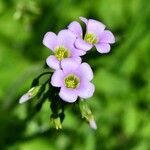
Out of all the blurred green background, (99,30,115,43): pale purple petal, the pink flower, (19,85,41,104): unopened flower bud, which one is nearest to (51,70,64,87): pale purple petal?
the pink flower

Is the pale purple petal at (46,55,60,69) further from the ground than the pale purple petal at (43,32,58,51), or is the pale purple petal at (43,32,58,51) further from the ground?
the pale purple petal at (43,32,58,51)

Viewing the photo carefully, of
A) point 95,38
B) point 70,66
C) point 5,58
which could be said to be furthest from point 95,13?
point 70,66

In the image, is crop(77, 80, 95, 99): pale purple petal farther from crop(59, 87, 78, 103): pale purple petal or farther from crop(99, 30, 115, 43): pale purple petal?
crop(99, 30, 115, 43): pale purple petal

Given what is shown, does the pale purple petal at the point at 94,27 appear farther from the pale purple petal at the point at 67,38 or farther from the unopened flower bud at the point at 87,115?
the unopened flower bud at the point at 87,115

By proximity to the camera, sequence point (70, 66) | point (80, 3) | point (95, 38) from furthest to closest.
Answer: point (80, 3) < point (95, 38) < point (70, 66)

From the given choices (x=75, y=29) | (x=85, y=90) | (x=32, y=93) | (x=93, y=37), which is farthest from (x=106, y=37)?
(x=32, y=93)

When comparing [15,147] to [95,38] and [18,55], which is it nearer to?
[18,55]
